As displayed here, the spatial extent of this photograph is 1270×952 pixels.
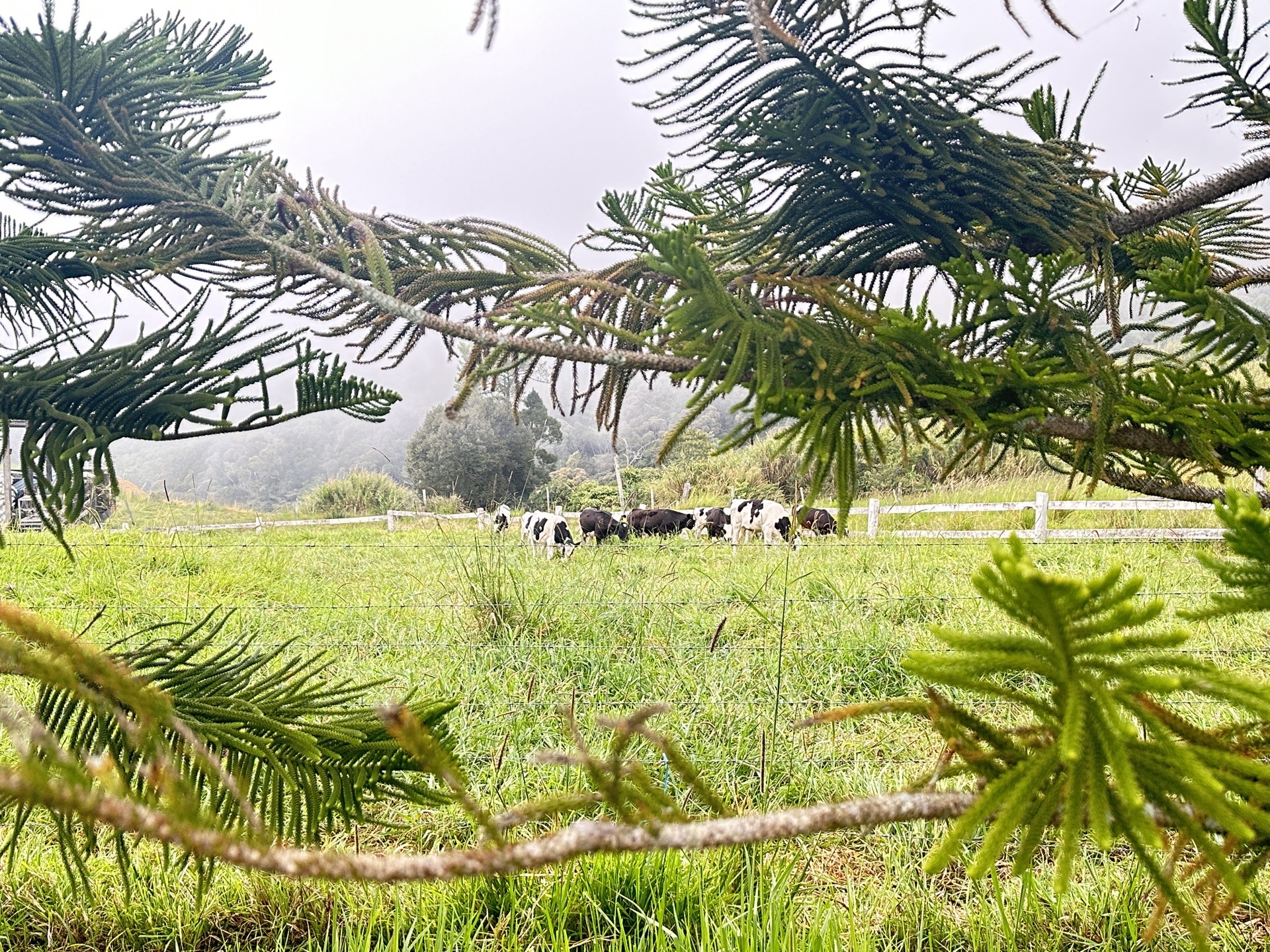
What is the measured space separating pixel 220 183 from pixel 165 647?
714mm

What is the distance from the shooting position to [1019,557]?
393 millimetres

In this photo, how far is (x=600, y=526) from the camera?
9828 mm

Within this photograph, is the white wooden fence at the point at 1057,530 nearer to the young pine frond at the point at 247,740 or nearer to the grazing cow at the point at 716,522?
the grazing cow at the point at 716,522

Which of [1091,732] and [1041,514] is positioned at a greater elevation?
[1091,732]

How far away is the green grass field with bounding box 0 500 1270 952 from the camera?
180 centimetres

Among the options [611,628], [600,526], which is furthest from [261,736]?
[600,526]

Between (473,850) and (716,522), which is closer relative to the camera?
(473,850)

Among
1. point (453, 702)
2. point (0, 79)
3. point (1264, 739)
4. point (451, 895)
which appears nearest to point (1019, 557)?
point (1264, 739)

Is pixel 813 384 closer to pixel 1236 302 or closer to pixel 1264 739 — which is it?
pixel 1264 739

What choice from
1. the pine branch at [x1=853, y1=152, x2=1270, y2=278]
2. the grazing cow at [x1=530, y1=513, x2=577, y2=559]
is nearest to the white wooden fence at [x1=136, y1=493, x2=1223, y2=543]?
the grazing cow at [x1=530, y1=513, x2=577, y2=559]

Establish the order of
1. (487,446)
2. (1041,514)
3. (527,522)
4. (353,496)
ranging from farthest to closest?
(487,446) < (353,496) < (1041,514) < (527,522)

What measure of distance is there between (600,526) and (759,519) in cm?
222

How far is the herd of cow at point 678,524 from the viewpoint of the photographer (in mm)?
8625

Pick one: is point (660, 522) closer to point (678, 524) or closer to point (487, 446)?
point (678, 524)
